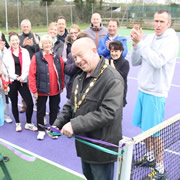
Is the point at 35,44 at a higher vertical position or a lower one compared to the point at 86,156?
higher

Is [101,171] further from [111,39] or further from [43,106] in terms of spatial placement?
[111,39]

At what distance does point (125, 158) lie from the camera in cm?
225

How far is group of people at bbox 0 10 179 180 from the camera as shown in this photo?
2344mm

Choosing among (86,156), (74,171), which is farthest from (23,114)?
(86,156)

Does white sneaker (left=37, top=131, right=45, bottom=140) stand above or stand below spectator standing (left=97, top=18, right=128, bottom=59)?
below

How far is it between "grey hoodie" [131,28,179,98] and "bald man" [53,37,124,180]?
41.1 inches

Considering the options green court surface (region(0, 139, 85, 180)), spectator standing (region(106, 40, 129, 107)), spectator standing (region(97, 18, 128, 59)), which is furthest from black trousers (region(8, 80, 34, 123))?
spectator standing (region(106, 40, 129, 107))

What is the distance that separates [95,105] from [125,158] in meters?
0.57

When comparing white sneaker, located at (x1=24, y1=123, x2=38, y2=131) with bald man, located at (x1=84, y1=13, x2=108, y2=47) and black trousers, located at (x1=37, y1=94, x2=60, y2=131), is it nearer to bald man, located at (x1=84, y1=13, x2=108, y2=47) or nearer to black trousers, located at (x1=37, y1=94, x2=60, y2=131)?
black trousers, located at (x1=37, y1=94, x2=60, y2=131)

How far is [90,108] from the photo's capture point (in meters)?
2.44

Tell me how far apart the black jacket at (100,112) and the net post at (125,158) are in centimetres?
22

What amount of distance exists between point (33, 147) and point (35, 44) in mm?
2684

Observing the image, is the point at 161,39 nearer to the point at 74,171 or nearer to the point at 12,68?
the point at 74,171

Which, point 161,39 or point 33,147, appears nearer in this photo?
point 161,39
